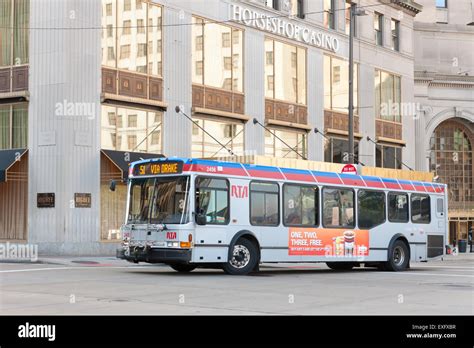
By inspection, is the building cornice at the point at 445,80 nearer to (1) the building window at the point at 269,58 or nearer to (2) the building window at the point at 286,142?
(2) the building window at the point at 286,142

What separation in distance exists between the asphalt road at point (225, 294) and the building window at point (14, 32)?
12.8 metres

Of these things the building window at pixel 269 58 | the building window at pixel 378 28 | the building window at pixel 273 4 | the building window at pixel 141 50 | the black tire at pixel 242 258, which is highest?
the building window at pixel 378 28

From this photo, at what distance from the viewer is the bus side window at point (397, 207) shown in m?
24.5

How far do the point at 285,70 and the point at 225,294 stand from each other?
26.9 m

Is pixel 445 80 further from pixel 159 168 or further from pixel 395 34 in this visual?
pixel 159 168

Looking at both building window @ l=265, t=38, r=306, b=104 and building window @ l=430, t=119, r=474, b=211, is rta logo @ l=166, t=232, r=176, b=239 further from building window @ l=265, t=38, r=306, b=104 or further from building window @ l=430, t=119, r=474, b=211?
building window @ l=430, t=119, r=474, b=211

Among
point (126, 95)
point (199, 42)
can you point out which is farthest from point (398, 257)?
point (199, 42)

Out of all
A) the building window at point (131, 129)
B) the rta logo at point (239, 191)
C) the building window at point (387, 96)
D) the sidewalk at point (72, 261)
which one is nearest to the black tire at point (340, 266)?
the rta logo at point (239, 191)

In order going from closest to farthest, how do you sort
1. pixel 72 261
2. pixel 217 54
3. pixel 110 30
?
pixel 72 261, pixel 110 30, pixel 217 54

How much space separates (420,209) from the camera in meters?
25.7

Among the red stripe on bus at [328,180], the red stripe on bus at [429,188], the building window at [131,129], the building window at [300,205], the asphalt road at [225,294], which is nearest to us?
the asphalt road at [225,294]
